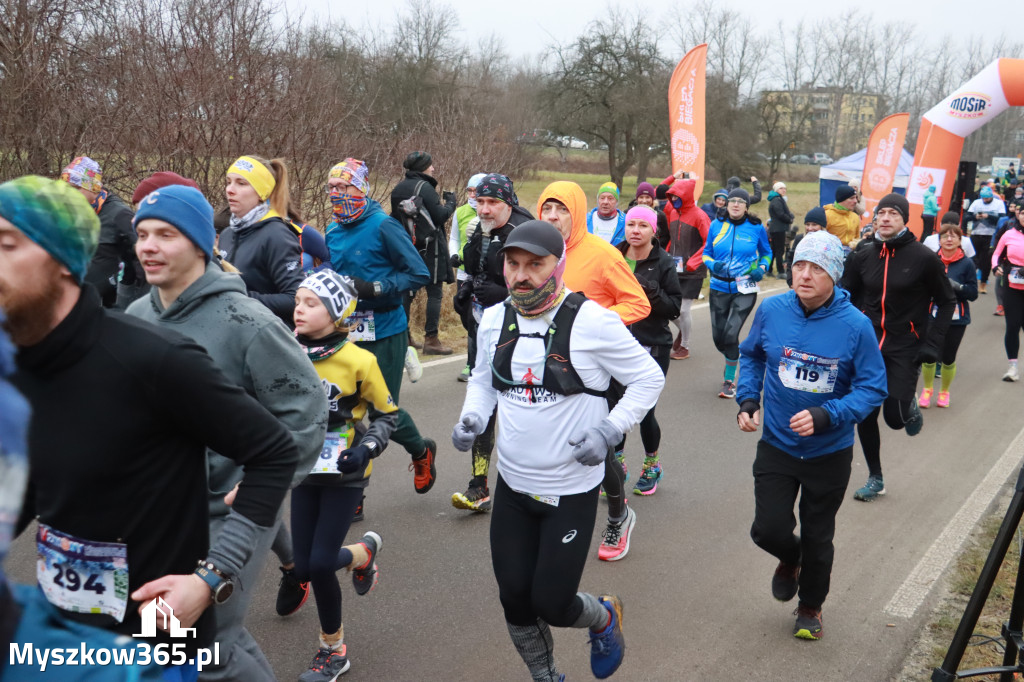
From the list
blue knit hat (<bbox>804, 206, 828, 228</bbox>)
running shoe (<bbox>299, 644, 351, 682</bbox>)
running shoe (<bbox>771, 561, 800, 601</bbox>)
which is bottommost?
running shoe (<bbox>299, 644, 351, 682</bbox>)

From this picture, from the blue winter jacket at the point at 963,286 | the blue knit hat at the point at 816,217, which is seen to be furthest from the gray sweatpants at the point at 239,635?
the blue knit hat at the point at 816,217

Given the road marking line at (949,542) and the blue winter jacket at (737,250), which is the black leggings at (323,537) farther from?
the blue winter jacket at (737,250)

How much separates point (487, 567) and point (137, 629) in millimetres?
3148

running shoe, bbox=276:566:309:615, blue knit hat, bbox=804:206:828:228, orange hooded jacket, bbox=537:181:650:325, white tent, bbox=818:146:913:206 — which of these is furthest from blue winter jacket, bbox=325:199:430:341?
white tent, bbox=818:146:913:206

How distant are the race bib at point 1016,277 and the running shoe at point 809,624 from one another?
273 inches

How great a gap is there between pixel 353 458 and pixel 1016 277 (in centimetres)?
869

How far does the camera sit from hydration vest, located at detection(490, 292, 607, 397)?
137 inches

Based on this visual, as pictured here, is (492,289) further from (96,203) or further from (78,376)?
(78,376)

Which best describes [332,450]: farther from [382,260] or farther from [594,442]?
[382,260]

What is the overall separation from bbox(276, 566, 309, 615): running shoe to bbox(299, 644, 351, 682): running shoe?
17.5 inches

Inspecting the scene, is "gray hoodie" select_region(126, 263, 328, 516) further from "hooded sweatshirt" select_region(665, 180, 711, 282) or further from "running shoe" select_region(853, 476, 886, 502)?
"hooded sweatshirt" select_region(665, 180, 711, 282)

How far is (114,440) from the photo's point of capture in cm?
203

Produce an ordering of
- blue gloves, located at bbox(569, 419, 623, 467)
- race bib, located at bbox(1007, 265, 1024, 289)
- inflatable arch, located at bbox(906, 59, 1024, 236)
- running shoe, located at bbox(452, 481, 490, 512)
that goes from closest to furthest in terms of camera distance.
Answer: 1. blue gloves, located at bbox(569, 419, 623, 467)
2. running shoe, located at bbox(452, 481, 490, 512)
3. race bib, located at bbox(1007, 265, 1024, 289)
4. inflatable arch, located at bbox(906, 59, 1024, 236)

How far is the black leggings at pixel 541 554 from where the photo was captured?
11.3 feet
